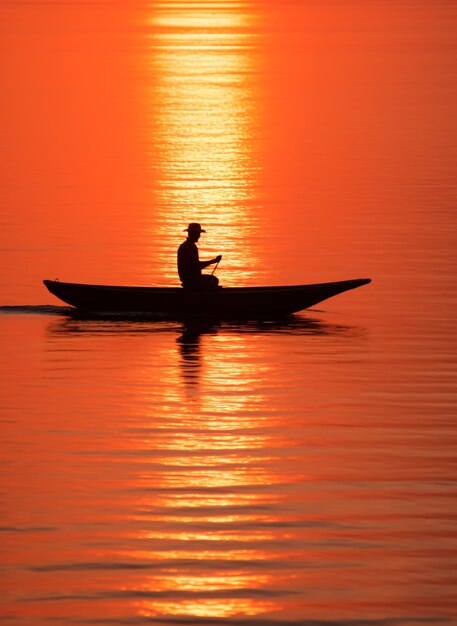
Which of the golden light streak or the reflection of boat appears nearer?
the reflection of boat

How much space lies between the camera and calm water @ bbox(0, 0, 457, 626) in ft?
44.7

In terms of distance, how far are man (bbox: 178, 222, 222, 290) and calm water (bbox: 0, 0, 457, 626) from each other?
26.2 inches

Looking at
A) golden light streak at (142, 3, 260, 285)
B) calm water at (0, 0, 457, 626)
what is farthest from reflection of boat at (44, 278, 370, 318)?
golden light streak at (142, 3, 260, 285)

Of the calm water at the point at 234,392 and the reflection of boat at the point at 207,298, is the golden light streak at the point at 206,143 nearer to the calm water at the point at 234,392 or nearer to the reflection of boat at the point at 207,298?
the calm water at the point at 234,392

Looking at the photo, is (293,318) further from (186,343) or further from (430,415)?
(430,415)

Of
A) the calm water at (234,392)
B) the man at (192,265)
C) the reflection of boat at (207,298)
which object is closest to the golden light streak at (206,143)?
the calm water at (234,392)

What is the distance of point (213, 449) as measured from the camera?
57.2 feet

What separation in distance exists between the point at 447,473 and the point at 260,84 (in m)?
60.0

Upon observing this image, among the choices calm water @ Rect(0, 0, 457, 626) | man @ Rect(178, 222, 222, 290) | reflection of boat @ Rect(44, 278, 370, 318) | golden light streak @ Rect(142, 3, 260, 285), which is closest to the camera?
calm water @ Rect(0, 0, 457, 626)

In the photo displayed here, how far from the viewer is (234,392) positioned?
20.4 m

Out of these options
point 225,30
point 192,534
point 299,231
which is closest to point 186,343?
point 192,534

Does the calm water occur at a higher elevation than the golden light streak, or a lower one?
lower

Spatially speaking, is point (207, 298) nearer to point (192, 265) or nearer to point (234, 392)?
point (192, 265)

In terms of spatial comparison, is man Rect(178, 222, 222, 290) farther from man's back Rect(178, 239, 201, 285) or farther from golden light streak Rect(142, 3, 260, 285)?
golden light streak Rect(142, 3, 260, 285)
